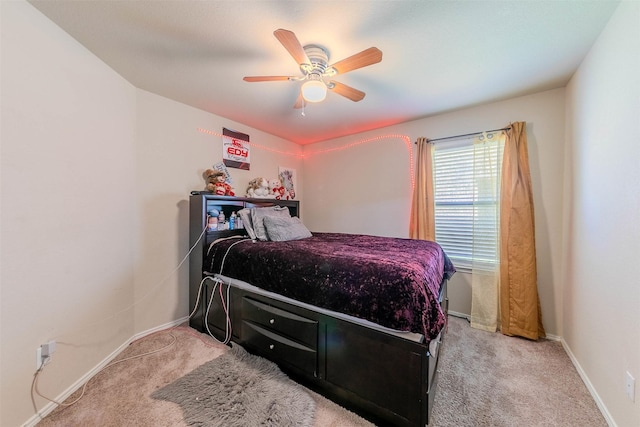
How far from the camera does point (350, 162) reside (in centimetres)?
369

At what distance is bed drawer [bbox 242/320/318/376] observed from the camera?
1609mm

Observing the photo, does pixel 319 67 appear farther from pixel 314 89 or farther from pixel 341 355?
pixel 341 355

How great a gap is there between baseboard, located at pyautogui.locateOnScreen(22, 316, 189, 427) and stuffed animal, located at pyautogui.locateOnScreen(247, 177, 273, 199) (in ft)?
5.69

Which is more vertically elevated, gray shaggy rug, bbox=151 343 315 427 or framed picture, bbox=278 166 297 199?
framed picture, bbox=278 166 297 199

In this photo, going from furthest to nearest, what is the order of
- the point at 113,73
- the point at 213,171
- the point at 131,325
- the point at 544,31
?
1. the point at 213,171
2. the point at 131,325
3. the point at 113,73
4. the point at 544,31

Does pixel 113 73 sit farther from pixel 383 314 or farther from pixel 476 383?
pixel 476 383

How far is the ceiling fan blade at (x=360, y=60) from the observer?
1.41 metres

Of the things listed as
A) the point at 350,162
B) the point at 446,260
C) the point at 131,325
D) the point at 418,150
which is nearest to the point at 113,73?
the point at 131,325

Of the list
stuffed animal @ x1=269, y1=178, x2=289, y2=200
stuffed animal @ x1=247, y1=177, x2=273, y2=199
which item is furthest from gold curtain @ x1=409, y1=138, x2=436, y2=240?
stuffed animal @ x1=247, y1=177, x2=273, y2=199

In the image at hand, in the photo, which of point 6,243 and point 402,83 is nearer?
point 6,243

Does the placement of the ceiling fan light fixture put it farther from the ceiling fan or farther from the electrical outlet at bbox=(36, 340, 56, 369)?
the electrical outlet at bbox=(36, 340, 56, 369)

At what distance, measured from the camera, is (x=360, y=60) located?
4.93 ft

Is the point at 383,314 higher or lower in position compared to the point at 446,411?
higher

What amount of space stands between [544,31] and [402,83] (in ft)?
3.18
